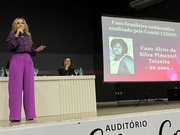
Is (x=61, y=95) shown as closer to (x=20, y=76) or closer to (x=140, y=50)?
(x=20, y=76)

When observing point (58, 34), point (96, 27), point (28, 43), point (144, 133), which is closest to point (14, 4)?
point (58, 34)

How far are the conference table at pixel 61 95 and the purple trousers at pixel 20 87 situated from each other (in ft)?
1.39

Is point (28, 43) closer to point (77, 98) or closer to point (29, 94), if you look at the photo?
point (29, 94)

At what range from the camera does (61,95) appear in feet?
7.60

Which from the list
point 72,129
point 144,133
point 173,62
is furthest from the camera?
point 173,62

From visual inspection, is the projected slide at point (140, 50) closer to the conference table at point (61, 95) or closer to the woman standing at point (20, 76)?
the conference table at point (61, 95)

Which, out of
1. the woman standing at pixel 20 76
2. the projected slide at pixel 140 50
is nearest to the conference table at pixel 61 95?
the projected slide at pixel 140 50

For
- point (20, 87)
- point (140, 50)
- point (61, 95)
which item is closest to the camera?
point (20, 87)

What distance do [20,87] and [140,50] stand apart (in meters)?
1.39

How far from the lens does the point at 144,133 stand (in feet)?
5.14

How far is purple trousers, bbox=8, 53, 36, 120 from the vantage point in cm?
165

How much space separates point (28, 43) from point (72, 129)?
665mm

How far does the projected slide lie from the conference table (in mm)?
233

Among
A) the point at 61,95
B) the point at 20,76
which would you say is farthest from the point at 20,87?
the point at 61,95
